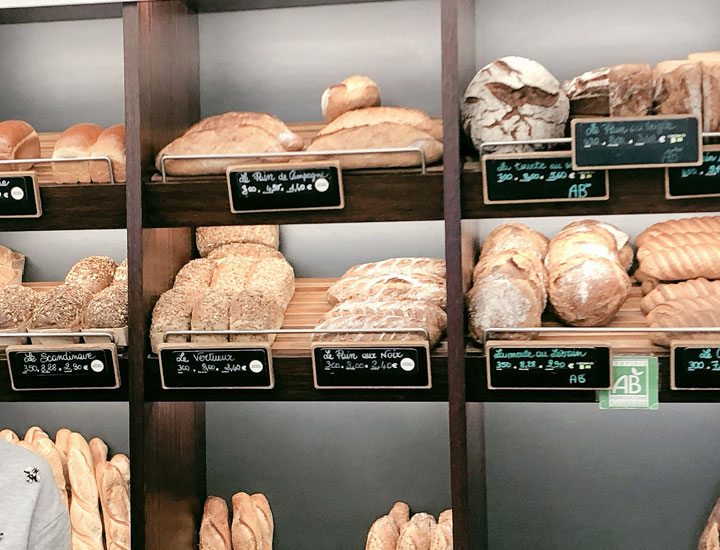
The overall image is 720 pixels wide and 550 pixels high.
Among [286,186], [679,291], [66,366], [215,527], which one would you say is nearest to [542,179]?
[679,291]

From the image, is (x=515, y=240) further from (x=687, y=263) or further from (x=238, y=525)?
(x=238, y=525)

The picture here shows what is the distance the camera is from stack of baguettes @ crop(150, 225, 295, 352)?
6.55 ft

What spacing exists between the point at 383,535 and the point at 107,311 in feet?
3.03

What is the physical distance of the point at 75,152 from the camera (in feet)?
6.94

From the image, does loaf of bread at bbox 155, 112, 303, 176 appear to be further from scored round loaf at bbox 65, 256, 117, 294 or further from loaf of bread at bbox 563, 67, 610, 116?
loaf of bread at bbox 563, 67, 610, 116

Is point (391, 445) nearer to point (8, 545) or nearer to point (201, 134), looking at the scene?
point (201, 134)

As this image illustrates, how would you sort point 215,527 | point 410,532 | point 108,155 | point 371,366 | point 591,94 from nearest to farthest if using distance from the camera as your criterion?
point 371,366, point 591,94, point 108,155, point 410,532, point 215,527

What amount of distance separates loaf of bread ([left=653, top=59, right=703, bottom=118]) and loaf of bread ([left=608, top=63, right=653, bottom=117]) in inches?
1.0

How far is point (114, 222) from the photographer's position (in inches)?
79.7

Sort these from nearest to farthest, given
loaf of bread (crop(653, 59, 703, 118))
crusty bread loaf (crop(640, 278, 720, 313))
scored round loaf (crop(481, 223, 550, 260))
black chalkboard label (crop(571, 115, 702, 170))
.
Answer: black chalkboard label (crop(571, 115, 702, 170)) < loaf of bread (crop(653, 59, 703, 118)) < crusty bread loaf (crop(640, 278, 720, 313)) < scored round loaf (crop(481, 223, 550, 260))

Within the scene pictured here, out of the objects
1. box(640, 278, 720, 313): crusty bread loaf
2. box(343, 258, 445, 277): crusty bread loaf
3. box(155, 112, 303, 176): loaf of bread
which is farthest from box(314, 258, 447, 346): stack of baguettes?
box(640, 278, 720, 313): crusty bread loaf

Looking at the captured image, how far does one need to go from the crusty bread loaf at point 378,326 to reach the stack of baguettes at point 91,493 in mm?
788

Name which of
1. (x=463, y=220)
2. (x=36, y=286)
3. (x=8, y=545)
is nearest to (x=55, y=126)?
(x=36, y=286)

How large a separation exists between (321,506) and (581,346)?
1.03 m
